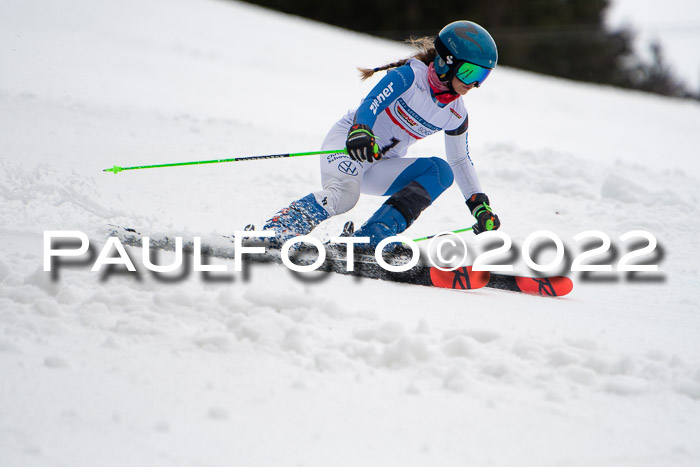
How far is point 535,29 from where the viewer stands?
2825 cm

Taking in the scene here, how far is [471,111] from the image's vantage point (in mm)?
12516

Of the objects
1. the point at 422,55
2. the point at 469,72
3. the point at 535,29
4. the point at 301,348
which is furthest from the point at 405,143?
the point at 535,29

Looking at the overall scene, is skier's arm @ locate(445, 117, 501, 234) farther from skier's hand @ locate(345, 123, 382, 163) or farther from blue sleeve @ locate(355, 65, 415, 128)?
skier's hand @ locate(345, 123, 382, 163)

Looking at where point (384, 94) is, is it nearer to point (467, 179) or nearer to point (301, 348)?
point (467, 179)

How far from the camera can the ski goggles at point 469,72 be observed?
3838mm

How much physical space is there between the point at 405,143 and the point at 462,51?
27.0 inches

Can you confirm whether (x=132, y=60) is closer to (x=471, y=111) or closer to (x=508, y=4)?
(x=471, y=111)

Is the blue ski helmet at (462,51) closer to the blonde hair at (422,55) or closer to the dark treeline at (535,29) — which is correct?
the blonde hair at (422,55)

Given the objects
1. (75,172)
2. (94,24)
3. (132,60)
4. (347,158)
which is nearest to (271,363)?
(347,158)

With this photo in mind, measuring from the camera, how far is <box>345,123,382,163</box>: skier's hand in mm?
3693

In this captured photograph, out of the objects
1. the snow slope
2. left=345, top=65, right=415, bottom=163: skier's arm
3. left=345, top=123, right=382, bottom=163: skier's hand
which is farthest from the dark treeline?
left=345, top=123, right=382, bottom=163: skier's hand

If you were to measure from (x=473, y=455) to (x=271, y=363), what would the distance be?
0.76 m

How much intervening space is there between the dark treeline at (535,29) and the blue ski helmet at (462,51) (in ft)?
71.6

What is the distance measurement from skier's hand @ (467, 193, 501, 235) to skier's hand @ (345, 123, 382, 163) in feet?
2.70
